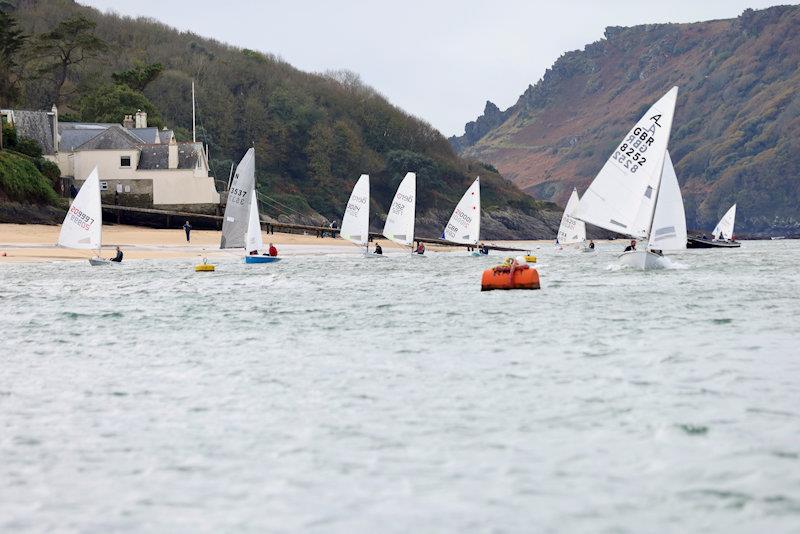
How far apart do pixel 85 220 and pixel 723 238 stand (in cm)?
8295

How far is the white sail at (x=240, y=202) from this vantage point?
5309cm

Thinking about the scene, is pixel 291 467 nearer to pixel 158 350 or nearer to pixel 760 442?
pixel 760 442

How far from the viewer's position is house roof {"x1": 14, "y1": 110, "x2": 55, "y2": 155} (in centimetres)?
8850

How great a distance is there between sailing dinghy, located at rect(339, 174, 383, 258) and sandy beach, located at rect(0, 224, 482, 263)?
7.30m

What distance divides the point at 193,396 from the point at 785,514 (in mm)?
9538

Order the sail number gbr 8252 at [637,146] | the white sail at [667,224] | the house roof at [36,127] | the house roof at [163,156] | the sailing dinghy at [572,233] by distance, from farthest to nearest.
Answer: the sailing dinghy at [572,233], the house roof at [163,156], the house roof at [36,127], the white sail at [667,224], the sail number gbr 8252 at [637,146]

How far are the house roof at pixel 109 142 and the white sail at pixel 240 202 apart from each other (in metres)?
36.9

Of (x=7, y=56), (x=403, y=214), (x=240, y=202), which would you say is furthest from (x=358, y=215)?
(x=7, y=56)

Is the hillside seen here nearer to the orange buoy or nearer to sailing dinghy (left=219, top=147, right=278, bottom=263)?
sailing dinghy (left=219, top=147, right=278, bottom=263)

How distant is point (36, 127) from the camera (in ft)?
294

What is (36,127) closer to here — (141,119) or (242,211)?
(141,119)

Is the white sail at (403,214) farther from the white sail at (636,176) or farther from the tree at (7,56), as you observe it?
the tree at (7,56)

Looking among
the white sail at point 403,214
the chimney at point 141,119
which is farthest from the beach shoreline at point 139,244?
the chimney at point 141,119

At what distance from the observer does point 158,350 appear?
2203cm
